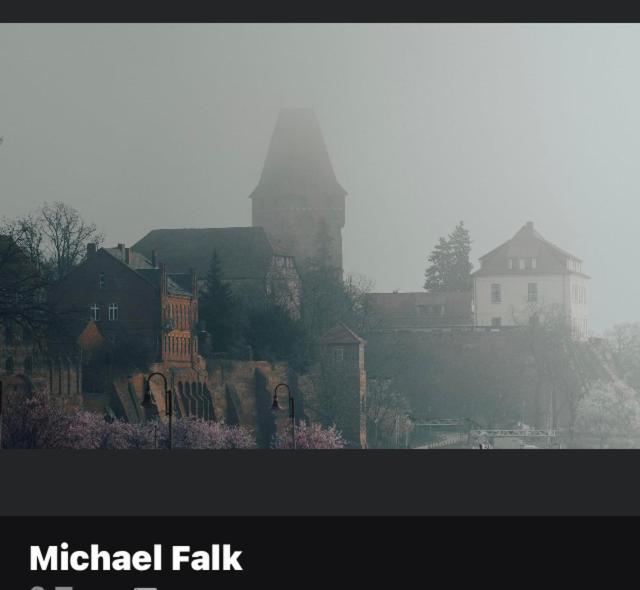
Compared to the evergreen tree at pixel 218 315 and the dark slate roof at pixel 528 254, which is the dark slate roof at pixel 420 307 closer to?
the dark slate roof at pixel 528 254

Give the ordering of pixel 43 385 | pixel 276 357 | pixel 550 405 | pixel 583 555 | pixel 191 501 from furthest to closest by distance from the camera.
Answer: pixel 550 405 → pixel 276 357 → pixel 43 385 → pixel 191 501 → pixel 583 555

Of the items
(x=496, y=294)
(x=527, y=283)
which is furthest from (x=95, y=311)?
(x=527, y=283)

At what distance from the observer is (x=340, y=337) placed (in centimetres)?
9288

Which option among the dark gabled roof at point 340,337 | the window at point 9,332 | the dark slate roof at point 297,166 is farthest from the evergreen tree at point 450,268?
the window at point 9,332

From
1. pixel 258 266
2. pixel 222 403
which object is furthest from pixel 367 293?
pixel 222 403

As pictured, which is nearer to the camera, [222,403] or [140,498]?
[140,498]

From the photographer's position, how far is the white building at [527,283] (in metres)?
120

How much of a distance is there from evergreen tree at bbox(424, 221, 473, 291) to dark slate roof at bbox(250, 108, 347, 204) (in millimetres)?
8566

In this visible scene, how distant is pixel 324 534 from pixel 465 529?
1.58 metres

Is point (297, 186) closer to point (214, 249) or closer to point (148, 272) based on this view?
point (214, 249)

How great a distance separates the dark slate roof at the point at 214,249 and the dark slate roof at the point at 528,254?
15.7 meters

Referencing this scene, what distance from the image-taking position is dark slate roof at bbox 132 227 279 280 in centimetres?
10875

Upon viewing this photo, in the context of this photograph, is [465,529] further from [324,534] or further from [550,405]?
[550,405]

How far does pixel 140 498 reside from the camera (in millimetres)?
25516
